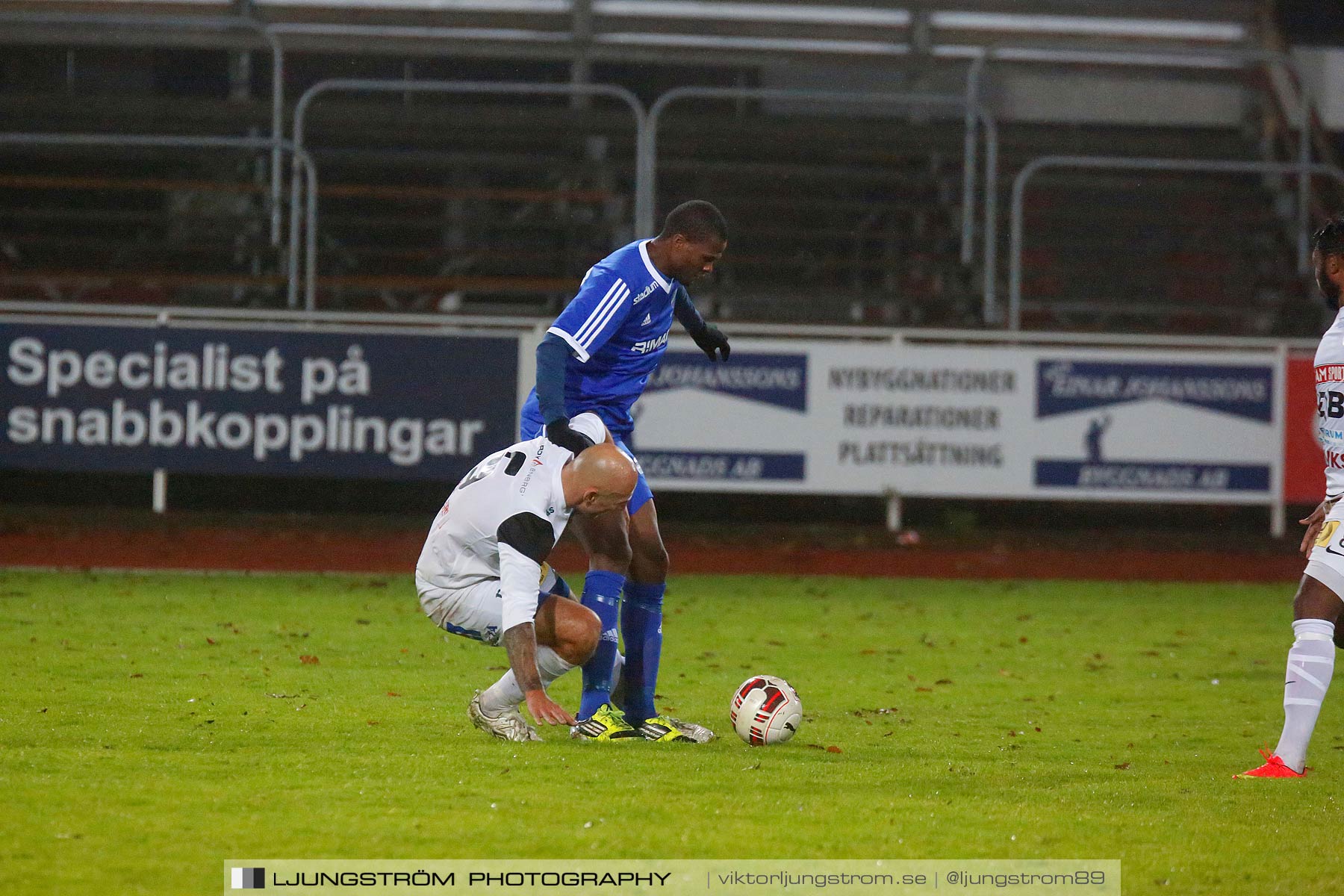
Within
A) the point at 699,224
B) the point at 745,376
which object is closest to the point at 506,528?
the point at 699,224

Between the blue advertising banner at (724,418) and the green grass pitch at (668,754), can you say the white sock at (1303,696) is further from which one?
the blue advertising banner at (724,418)

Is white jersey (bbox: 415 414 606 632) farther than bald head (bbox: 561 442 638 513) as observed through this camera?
No

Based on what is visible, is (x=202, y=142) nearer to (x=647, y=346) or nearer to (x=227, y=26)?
→ (x=227, y=26)

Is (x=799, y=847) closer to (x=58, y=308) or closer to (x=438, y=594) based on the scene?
(x=438, y=594)

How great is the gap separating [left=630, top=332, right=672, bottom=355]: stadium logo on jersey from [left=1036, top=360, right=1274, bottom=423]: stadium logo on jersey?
331 inches

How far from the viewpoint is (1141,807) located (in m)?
5.36

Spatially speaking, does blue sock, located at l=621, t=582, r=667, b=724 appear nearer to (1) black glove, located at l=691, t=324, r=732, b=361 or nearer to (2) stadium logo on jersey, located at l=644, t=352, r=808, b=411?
(1) black glove, located at l=691, t=324, r=732, b=361

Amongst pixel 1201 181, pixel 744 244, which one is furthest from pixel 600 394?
pixel 1201 181

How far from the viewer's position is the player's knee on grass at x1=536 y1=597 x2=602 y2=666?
243 inches

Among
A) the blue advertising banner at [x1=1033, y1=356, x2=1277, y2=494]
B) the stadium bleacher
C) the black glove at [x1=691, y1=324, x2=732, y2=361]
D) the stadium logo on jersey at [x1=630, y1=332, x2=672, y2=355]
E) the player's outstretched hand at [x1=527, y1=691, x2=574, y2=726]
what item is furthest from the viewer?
the stadium bleacher

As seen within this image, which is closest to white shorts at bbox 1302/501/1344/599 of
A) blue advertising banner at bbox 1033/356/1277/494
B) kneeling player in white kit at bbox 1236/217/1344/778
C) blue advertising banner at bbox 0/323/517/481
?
kneeling player in white kit at bbox 1236/217/1344/778

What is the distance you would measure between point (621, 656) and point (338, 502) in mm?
8436

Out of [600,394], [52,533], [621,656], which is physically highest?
[600,394]

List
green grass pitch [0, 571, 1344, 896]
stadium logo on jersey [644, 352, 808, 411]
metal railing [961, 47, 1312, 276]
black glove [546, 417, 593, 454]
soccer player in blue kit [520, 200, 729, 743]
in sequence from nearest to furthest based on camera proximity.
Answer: green grass pitch [0, 571, 1344, 896] < black glove [546, 417, 593, 454] < soccer player in blue kit [520, 200, 729, 743] < stadium logo on jersey [644, 352, 808, 411] < metal railing [961, 47, 1312, 276]
